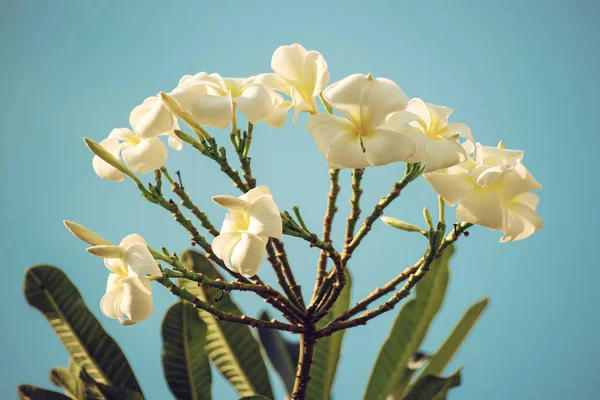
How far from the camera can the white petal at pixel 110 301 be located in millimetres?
592

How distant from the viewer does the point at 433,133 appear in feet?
1.90

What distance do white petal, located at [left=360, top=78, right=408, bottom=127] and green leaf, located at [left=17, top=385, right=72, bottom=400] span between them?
72 centimetres

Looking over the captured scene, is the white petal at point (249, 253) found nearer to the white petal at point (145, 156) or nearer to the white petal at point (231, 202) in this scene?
the white petal at point (231, 202)

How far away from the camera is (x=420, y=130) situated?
55 cm

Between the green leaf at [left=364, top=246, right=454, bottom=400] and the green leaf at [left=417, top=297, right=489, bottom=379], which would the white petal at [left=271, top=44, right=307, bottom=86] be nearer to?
the green leaf at [left=364, top=246, right=454, bottom=400]

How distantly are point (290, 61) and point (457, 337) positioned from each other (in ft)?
2.44

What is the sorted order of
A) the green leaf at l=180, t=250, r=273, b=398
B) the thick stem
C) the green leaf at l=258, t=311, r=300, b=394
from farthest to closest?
the green leaf at l=258, t=311, r=300, b=394, the green leaf at l=180, t=250, r=273, b=398, the thick stem

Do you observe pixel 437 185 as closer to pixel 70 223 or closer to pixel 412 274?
pixel 412 274

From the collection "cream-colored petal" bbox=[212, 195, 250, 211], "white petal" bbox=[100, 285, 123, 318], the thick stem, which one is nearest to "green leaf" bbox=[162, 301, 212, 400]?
the thick stem

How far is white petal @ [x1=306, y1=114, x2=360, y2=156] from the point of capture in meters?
0.52

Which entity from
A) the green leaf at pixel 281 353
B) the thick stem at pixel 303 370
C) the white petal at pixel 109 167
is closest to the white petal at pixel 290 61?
the white petal at pixel 109 167

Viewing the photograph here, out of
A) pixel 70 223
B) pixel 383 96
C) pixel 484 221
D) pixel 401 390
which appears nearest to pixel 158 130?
pixel 70 223

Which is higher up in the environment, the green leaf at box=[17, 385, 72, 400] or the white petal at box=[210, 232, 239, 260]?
the white petal at box=[210, 232, 239, 260]

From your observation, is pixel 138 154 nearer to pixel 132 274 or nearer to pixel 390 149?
→ pixel 132 274
